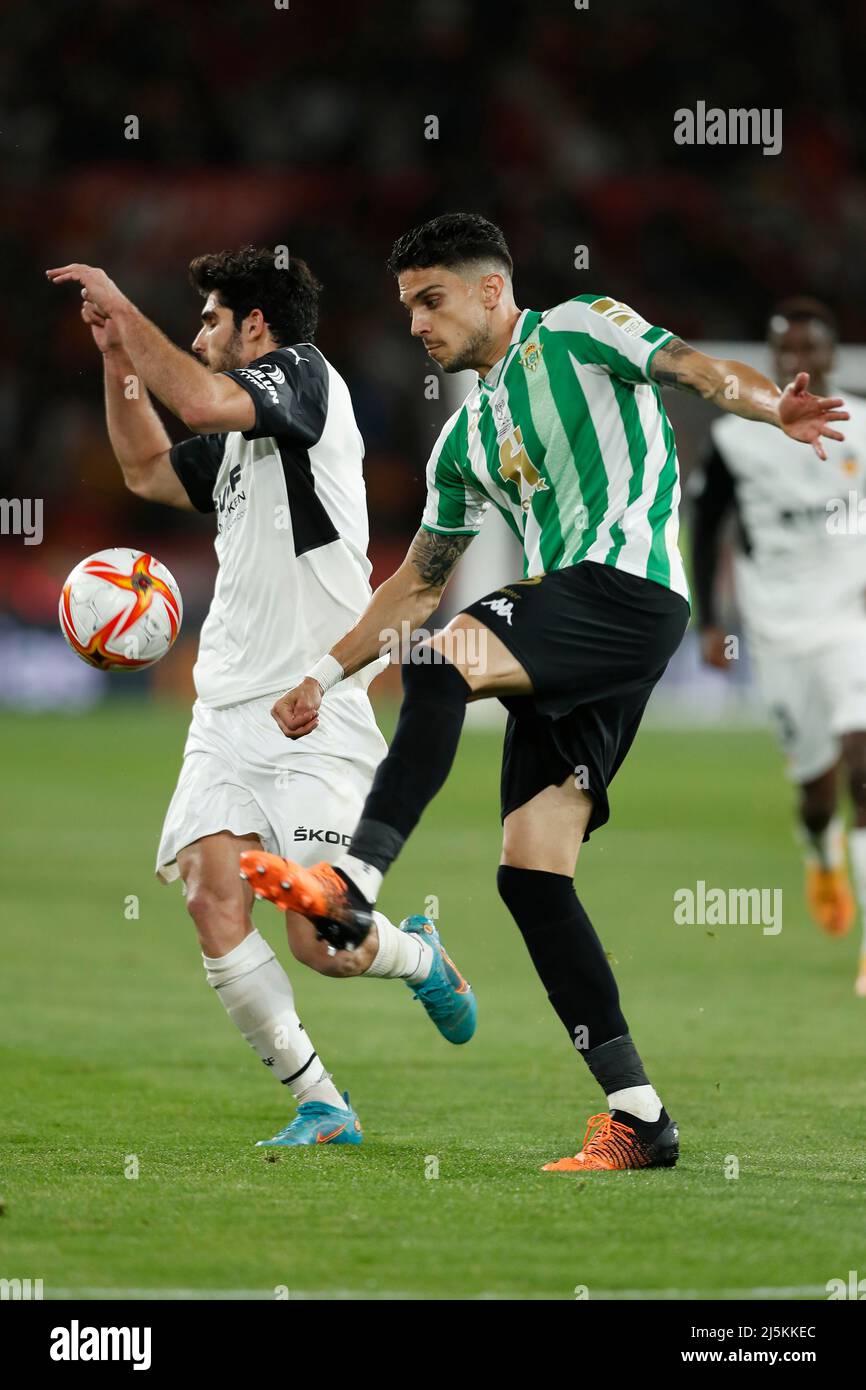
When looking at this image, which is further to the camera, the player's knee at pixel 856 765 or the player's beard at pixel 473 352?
the player's knee at pixel 856 765

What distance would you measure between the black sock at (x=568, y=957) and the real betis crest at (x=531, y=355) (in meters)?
1.18

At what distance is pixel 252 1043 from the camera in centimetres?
502

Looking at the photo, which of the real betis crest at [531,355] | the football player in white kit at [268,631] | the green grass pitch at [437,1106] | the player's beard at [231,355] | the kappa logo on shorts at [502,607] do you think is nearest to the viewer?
the green grass pitch at [437,1106]

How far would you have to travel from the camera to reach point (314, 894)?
12.5ft

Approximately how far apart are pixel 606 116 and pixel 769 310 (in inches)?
153

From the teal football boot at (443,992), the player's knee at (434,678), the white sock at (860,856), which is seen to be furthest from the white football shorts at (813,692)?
the player's knee at (434,678)

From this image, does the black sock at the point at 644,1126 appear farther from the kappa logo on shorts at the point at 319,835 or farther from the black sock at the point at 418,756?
the kappa logo on shorts at the point at 319,835

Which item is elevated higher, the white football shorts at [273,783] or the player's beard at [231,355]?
the player's beard at [231,355]

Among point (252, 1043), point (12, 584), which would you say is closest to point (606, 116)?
point (12, 584)

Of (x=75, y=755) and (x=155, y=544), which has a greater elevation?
(x=155, y=544)

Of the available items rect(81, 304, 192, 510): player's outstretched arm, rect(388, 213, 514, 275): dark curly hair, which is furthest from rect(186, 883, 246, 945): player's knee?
rect(388, 213, 514, 275): dark curly hair

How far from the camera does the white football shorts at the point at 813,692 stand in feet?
27.7

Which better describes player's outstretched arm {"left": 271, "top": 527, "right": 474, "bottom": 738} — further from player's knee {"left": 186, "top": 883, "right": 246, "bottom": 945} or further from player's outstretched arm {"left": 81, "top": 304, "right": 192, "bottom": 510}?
player's outstretched arm {"left": 81, "top": 304, "right": 192, "bottom": 510}
